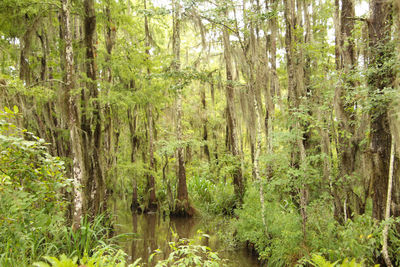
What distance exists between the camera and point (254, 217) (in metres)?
6.89

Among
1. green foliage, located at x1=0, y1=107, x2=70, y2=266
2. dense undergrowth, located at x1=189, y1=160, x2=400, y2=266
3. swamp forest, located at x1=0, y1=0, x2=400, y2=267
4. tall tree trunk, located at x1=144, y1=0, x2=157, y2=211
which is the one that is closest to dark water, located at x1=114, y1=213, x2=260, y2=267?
swamp forest, located at x1=0, y1=0, x2=400, y2=267

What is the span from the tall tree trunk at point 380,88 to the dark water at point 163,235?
10.9 feet

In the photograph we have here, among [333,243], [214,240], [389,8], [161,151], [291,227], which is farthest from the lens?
[161,151]

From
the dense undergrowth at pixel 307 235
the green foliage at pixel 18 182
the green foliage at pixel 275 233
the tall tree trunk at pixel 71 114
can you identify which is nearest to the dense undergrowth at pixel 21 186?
the green foliage at pixel 18 182

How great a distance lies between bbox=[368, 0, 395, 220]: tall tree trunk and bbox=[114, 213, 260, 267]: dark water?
10.9 ft

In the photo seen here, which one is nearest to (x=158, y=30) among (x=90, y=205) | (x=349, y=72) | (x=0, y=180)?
(x=90, y=205)

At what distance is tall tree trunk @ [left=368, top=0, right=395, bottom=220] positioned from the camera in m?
3.86

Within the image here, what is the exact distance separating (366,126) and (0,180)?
193 inches

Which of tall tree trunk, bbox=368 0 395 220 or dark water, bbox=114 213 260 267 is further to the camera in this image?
dark water, bbox=114 213 260 267

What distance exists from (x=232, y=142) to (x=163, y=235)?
398 cm

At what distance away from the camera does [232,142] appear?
10289mm

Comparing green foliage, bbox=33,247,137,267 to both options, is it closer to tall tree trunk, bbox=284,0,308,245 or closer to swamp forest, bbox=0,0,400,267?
swamp forest, bbox=0,0,400,267

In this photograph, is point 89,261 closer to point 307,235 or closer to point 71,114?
point 71,114

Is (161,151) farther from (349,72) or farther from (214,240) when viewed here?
(349,72)
